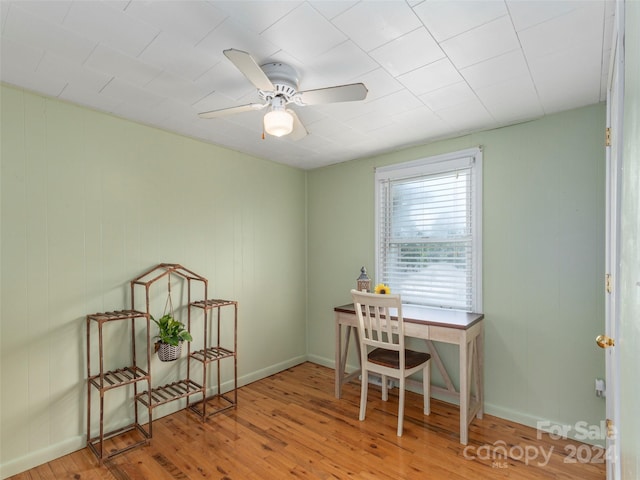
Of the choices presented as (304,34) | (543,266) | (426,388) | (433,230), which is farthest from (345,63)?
(426,388)

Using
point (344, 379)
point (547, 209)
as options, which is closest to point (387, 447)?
point (344, 379)

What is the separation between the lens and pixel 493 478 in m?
2.03

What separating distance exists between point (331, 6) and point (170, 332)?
94.8 inches

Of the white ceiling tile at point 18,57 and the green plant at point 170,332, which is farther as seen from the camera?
the green plant at point 170,332

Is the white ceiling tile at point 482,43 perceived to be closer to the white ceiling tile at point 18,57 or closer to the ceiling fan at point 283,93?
the ceiling fan at point 283,93

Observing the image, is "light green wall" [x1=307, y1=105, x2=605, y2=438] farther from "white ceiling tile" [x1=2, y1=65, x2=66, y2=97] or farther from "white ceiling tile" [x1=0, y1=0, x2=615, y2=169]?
"white ceiling tile" [x1=2, y1=65, x2=66, y2=97]

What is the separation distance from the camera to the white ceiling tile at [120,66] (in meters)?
1.76

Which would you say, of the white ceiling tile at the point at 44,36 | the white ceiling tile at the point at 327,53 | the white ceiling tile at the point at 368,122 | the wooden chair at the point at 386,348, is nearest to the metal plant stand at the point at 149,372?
the wooden chair at the point at 386,348

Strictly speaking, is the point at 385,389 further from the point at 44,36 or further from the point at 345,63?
the point at 44,36

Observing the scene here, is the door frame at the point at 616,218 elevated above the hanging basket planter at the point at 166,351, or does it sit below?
above

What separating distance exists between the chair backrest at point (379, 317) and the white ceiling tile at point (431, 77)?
1425 mm

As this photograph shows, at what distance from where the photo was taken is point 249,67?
1521 millimetres

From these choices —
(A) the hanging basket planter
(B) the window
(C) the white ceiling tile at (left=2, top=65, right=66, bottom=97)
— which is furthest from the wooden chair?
(C) the white ceiling tile at (left=2, top=65, right=66, bottom=97)

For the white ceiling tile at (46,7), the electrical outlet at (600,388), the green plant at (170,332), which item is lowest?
the electrical outlet at (600,388)
